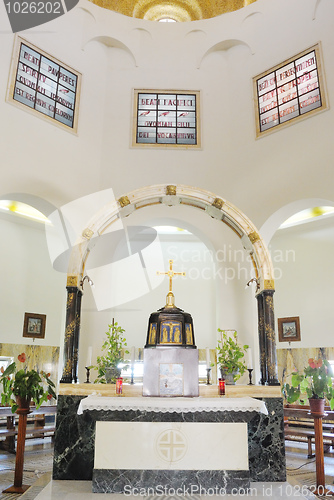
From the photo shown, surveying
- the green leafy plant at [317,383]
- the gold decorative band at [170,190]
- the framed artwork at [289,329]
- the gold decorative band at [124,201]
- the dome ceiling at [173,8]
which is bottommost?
the green leafy plant at [317,383]

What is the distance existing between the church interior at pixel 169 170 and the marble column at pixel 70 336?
0.64ft

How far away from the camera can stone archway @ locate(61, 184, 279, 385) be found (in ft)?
21.5

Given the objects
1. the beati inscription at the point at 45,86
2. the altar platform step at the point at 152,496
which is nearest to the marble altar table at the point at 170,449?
the altar platform step at the point at 152,496

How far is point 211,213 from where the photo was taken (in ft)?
24.9

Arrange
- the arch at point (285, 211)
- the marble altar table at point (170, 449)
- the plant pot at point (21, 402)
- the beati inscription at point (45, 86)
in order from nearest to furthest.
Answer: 1. the marble altar table at point (170, 449)
2. the plant pot at point (21, 402)
3. the arch at point (285, 211)
4. the beati inscription at point (45, 86)

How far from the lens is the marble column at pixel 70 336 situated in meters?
6.30

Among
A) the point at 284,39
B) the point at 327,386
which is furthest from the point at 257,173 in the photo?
the point at 327,386

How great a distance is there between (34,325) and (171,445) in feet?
24.0

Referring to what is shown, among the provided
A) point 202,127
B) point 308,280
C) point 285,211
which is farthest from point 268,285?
point 308,280

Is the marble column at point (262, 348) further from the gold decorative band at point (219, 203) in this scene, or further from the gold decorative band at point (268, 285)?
the gold decorative band at point (219, 203)

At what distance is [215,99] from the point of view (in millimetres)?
10578

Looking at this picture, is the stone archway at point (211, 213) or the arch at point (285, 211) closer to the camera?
the stone archway at point (211, 213)

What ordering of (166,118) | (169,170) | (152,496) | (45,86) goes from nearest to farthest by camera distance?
(152,496) → (45,86) → (169,170) → (166,118)

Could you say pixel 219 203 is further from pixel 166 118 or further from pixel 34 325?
pixel 34 325
